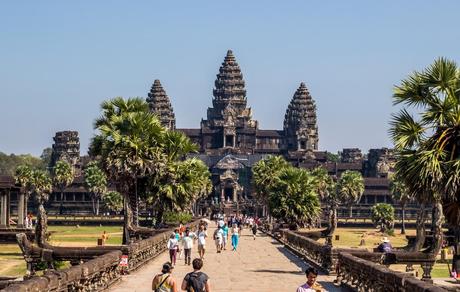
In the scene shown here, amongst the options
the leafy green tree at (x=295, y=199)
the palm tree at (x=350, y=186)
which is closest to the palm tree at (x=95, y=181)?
the palm tree at (x=350, y=186)

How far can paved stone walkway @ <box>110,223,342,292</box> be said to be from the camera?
30.3 m

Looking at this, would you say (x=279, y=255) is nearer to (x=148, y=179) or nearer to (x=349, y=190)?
(x=148, y=179)

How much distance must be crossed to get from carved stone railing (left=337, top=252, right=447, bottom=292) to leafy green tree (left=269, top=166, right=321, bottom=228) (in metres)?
46.8

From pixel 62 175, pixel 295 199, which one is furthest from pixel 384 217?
pixel 62 175

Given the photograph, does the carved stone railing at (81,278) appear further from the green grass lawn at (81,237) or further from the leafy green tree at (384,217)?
the leafy green tree at (384,217)

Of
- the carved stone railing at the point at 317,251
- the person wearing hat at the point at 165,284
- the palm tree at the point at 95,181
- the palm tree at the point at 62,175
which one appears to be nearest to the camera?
the person wearing hat at the point at 165,284

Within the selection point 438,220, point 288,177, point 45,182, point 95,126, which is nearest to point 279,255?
point 438,220

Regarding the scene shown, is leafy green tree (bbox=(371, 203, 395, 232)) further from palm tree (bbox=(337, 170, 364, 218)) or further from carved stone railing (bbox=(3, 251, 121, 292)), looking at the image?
carved stone railing (bbox=(3, 251, 121, 292))

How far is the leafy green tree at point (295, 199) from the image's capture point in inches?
3152

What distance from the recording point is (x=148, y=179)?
60.8 metres

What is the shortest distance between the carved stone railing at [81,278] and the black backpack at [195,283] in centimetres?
286

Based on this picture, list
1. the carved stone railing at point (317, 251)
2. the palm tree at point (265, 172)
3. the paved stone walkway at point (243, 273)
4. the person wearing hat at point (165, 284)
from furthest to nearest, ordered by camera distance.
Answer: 1. the palm tree at point (265, 172)
2. the carved stone railing at point (317, 251)
3. the paved stone walkway at point (243, 273)
4. the person wearing hat at point (165, 284)

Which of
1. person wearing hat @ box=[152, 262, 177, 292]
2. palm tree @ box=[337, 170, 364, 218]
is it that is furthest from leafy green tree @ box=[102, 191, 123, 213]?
person wearing hat @ box=[152, 262, 177, 292]

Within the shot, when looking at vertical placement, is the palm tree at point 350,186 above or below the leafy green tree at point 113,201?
above
